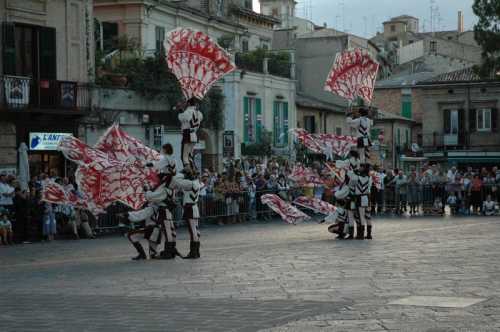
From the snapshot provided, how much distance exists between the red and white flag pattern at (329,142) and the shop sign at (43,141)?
11425mm

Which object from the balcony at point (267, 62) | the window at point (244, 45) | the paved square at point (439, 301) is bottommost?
the paved square at point (439, 301)

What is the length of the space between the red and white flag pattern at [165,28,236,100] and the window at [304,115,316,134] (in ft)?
131

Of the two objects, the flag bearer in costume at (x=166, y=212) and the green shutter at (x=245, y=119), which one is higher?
the green shutter at (x=245, y=119)

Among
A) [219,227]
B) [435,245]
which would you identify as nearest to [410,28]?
[219,227]

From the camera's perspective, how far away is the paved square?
11156mm

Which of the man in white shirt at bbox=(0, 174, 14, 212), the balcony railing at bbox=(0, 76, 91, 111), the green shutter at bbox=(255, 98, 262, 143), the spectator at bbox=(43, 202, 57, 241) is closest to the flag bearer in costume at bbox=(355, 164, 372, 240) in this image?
the spectator at bbox=(43, 202, 57, 241)

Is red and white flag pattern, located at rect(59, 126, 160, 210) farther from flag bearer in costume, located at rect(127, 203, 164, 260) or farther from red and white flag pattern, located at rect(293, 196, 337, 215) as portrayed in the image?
red and white flag pattern, located at rect(293, 196, 337, 215)

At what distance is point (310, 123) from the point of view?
59.7 meters

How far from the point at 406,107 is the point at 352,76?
5387 centimetres

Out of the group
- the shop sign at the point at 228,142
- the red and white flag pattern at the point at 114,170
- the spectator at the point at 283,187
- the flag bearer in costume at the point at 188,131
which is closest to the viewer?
the flag bearer in costume at the point at 188,131

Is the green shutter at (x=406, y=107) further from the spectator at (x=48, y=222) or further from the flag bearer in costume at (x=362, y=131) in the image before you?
the flag bearer in costume at (x=362, y=131)

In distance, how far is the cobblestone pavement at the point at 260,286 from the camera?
10414mm

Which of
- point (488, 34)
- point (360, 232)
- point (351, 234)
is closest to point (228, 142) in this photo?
point (351, 234)

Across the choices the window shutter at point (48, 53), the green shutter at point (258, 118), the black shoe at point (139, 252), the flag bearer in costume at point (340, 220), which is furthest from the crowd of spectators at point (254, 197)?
the green shutter at point (258, 118)
